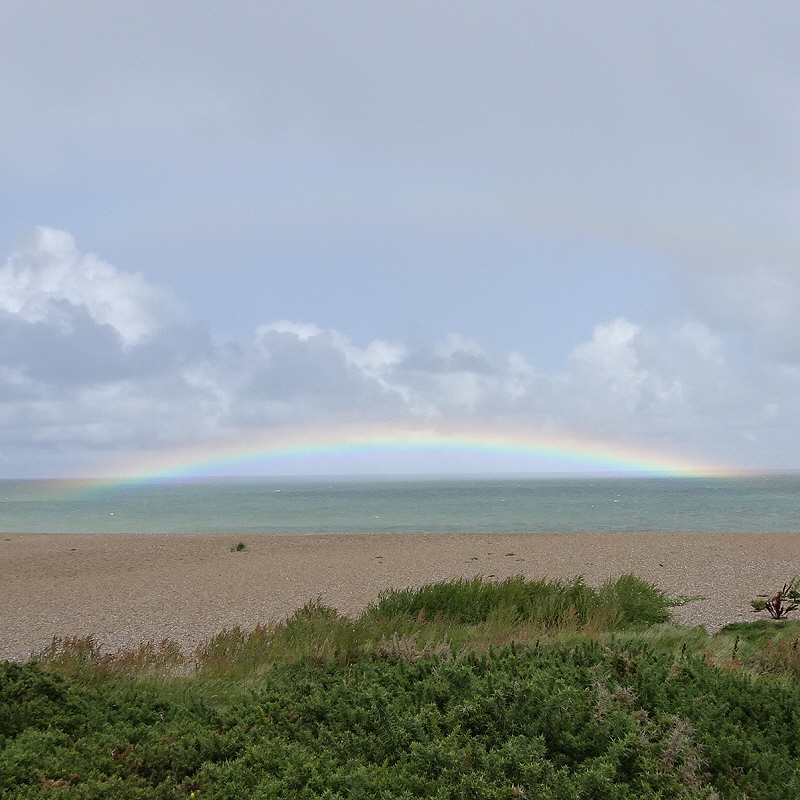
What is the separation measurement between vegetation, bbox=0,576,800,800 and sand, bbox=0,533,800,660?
A: 6478 mm

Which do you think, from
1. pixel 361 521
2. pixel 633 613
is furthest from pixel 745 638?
pixel 361 521

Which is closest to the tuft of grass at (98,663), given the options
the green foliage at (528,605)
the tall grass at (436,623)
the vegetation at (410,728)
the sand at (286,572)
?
the vegetation at (410,728)

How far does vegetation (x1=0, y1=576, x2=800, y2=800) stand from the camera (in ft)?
11.7

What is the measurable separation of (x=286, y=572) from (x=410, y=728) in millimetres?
17469

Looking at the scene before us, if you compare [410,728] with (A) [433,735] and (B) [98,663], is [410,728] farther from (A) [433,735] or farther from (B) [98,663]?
(B) [98,663]

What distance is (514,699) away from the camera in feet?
14.3

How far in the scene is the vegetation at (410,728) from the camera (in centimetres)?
356

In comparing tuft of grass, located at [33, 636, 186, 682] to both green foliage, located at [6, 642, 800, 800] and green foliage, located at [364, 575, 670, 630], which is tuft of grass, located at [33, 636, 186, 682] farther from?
green foliage, located at [364, 575, 670, 630]

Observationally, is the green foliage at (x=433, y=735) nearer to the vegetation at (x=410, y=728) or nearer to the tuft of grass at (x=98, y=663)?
the vegetation at (x=410, y=728)

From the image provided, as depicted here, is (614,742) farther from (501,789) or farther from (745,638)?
(745,638)

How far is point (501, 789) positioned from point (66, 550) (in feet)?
99.8

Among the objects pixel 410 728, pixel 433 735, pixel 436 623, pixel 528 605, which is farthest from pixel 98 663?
pixel 528 605

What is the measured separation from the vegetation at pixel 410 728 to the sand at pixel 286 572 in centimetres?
648

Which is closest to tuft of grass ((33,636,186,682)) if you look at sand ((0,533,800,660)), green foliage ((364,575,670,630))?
green foliage ((364,575,670,630))
